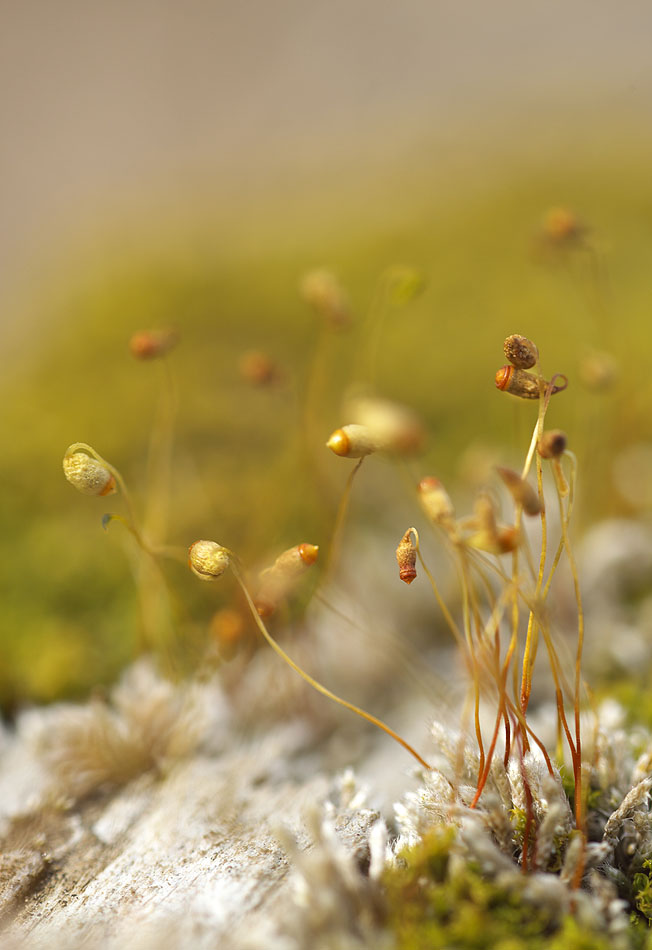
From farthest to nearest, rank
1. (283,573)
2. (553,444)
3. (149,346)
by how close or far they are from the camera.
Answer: (149,346) → (283,573) → (553,444)

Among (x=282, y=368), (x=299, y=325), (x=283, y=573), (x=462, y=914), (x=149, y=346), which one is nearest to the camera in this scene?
(x=462, y=914)

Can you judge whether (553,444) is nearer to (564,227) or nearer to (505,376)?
(505,376)

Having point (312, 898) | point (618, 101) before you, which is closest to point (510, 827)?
point (312, 898)

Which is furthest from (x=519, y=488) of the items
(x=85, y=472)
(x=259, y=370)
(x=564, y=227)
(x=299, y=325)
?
(x=299, y=325)

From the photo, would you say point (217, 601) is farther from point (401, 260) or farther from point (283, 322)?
point (401, 260)

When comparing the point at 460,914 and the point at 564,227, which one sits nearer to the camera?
the point at 460,914

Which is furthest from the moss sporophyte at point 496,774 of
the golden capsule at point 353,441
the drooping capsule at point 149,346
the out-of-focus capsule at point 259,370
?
the out-of-focus capsule at point 259,370

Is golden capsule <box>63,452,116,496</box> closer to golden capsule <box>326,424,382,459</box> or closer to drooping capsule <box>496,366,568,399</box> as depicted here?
golden capsule <box>326,424,382,459</box>
